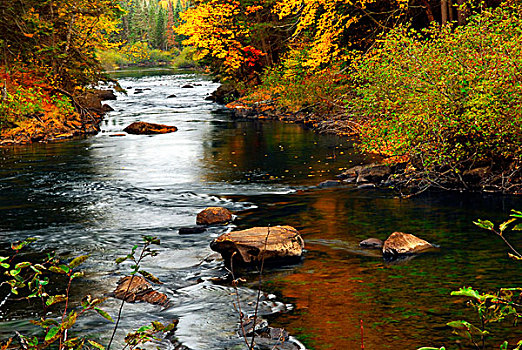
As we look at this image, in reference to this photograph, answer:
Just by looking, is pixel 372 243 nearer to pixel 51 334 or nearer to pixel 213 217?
pixel 213 217

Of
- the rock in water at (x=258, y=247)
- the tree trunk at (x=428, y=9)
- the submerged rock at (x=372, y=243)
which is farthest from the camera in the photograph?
the tree trunk at (x=428, y=9)

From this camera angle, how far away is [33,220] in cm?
1345

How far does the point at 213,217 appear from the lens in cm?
1270

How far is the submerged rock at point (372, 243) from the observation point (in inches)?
408

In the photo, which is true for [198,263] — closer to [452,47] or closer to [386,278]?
[386,278]

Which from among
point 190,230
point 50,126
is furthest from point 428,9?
point 50,126

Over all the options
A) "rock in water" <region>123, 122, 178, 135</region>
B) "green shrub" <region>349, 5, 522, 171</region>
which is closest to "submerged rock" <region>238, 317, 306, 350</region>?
"green shrub" <region>349, 5, 522, 171</region>

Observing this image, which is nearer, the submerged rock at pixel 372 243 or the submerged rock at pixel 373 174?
the submerged rock at pixel 372 243

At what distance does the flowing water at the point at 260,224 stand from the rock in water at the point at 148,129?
4606 mm

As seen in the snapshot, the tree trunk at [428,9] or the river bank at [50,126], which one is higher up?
the tree trunk at [428,9]

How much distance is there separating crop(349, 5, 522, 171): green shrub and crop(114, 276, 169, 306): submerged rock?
7531 millimetres

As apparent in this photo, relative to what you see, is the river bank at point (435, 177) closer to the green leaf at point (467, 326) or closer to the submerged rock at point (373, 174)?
the submerged rock at point (373, 174)

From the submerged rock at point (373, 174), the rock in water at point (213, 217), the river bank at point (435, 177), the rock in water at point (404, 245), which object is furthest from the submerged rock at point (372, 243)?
the submerged rock at point (373, 174)

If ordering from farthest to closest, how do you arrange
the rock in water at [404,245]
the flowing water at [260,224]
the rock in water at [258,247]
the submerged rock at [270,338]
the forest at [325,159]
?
the rock in water at [404,245]
the rock in water at [258,247]
the flowing water at [260,224]
the forest at [325,159]
the submerged rock at [270,338]
